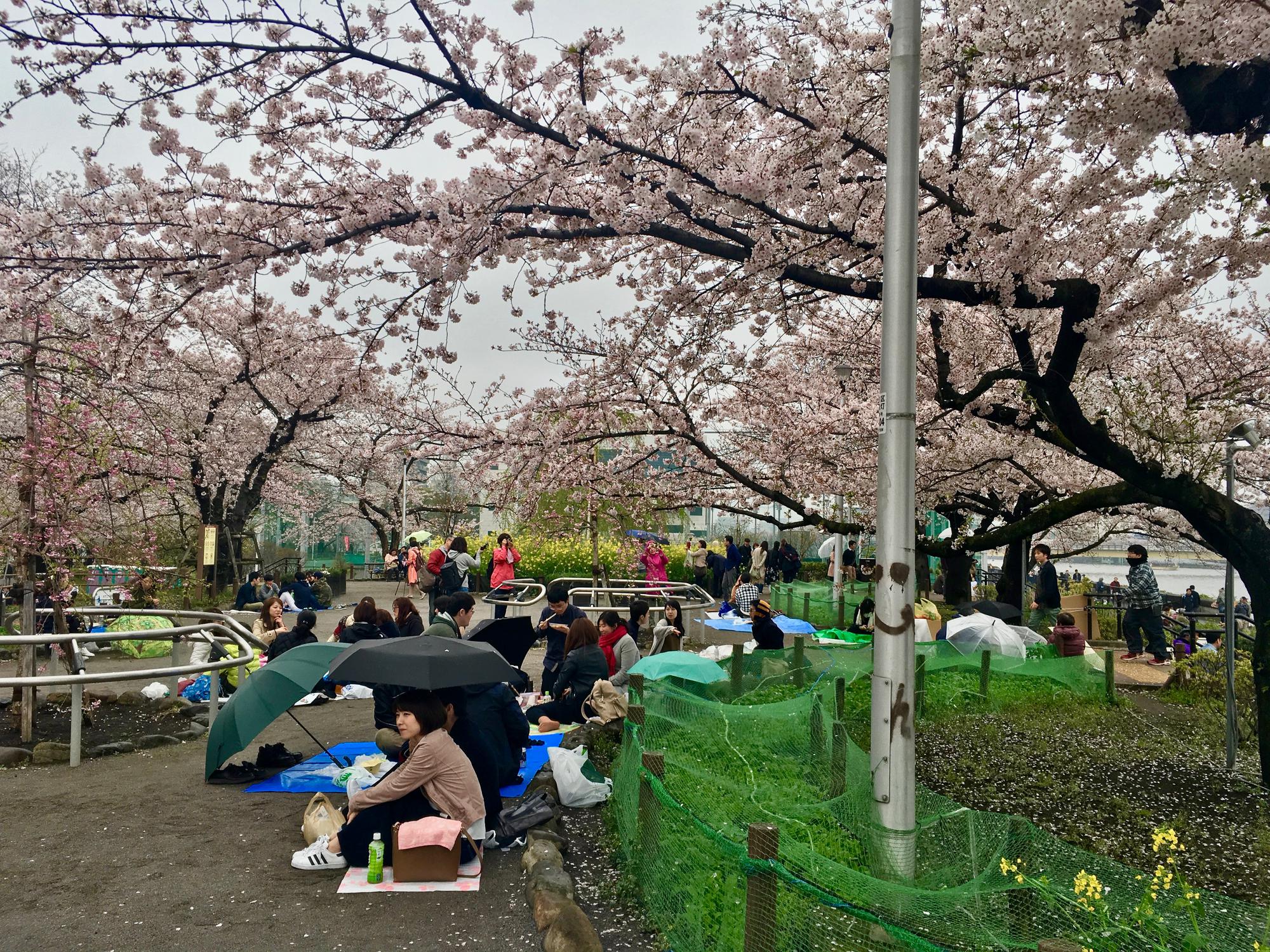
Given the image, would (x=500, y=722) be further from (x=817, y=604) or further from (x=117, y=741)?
(x=817, y=604)

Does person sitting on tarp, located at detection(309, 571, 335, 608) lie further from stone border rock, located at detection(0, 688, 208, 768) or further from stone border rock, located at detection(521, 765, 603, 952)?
stone border rock, located at detection(521, 765, 603, 952)

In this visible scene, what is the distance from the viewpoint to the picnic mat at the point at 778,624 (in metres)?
14.7

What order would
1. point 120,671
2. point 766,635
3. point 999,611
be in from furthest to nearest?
point 999,611 → point 766,635 → point 120,671

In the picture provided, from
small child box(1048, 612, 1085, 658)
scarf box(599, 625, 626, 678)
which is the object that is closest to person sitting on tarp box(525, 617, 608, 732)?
scarf box(599, 625, 626, 678)

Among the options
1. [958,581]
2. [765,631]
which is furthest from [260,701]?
[958,581]

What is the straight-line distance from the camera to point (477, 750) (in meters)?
5.93

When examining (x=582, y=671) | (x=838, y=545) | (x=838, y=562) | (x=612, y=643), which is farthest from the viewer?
(x=838, y=562)

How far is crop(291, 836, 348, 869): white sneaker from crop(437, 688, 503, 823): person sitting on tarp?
928 millimetres

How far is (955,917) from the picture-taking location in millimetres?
3498

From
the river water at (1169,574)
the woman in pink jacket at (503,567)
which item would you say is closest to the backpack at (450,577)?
the woman in pink jacket at (503,567)

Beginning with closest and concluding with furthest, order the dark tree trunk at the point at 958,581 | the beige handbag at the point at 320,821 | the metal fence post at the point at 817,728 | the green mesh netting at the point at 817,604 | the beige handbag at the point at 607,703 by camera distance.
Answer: the beige handbag at the point at 320,821 → the metal fence post at the point at 817,728 → the beige handbag at the point at 607,703 → the green mesh netting at the point at 817,604 → the dark tree trunk at the point at 958,581

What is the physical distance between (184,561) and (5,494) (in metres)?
9.26

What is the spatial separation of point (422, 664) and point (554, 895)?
168 cm

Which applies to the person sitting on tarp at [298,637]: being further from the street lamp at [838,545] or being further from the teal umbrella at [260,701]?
the street lamp at [838,545]
